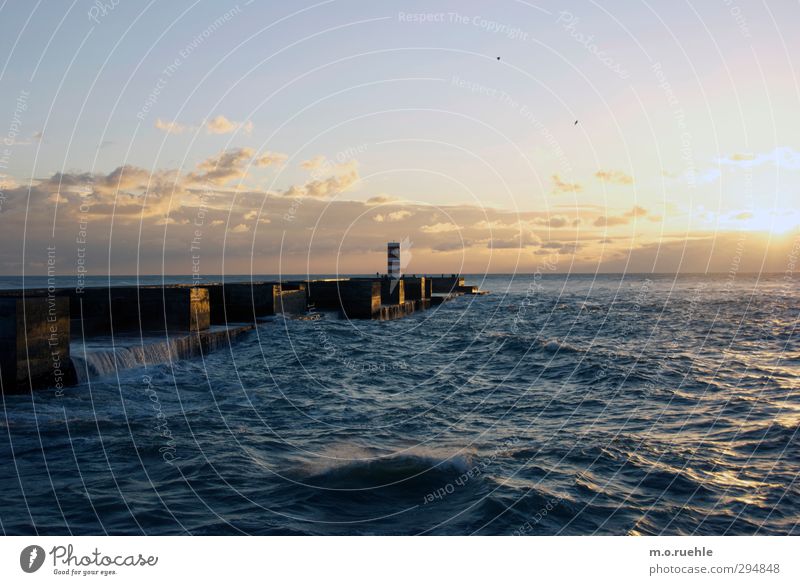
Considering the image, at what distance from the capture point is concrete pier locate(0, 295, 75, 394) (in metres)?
15.1

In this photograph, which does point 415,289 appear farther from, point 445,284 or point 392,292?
point 445,284

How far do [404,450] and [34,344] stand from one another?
9.99m

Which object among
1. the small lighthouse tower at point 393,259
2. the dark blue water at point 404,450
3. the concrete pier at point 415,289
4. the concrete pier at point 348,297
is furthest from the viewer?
the small lighthouse tower at point 393,259

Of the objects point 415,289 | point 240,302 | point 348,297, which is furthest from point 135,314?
point 415,289

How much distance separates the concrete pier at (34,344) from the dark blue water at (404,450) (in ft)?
1.84

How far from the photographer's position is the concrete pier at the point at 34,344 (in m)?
15.1

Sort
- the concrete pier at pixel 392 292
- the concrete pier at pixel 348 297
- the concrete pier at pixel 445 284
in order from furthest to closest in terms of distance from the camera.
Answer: the concrete pier at pixel 445 284
the concrete pier at pixel 392 292
the concrete pier at pixel 348 297

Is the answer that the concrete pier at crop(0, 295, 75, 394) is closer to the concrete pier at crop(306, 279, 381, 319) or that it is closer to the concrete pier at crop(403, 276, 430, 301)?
the concrete pier at crop(306, 279, 381, 319)

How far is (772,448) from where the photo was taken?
13.0 m

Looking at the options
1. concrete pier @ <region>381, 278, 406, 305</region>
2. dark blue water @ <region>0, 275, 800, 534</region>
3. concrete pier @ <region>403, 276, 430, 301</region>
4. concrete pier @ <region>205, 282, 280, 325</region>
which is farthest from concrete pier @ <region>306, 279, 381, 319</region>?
concrete pier @ <region>403, 276, 430, 301</region>

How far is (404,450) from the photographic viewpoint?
1238 centimetres

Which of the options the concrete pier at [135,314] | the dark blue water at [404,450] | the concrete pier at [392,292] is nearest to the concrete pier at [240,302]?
the concrete pier at [135,314]

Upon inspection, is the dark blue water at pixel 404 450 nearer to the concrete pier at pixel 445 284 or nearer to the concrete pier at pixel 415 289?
the concrete pier at pixel 415 289
